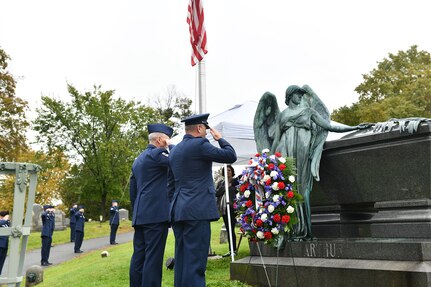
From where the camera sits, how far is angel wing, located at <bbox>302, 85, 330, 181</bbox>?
8.05m

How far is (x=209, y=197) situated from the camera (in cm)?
559

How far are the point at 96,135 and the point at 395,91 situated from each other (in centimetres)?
2288

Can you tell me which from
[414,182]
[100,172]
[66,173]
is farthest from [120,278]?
[66,173]

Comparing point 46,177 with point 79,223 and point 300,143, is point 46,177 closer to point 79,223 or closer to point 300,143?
point 79,223

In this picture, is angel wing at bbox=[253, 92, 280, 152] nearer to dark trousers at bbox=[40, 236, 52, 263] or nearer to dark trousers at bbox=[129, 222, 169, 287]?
dark trousers at bbox=[129, 222, 169, 287]

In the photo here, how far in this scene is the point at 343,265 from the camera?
6586 mm

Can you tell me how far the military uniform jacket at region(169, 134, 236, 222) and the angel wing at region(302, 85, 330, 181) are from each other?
275 cm

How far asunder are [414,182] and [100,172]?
34497 mm

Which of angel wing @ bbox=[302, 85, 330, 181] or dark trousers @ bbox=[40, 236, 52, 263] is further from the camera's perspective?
dark trousers @ bbox=[40, 236, 52, 263]

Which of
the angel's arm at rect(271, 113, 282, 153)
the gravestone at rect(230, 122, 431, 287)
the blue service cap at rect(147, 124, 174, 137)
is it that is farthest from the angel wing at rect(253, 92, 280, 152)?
the blue service cap at rect(147, 124, 174, 137)

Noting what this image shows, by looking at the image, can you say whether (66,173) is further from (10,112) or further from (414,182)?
(414,182)

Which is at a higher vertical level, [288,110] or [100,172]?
[100,172]

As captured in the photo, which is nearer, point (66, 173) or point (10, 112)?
point (10, 112)

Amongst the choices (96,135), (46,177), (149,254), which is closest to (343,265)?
(149,254)
